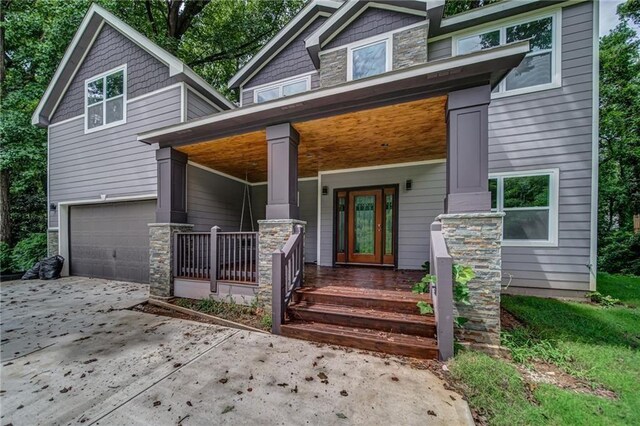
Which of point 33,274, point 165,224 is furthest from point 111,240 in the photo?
point 165,224

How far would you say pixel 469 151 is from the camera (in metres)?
3.23

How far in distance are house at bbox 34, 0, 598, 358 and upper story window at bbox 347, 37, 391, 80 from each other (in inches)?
1.6

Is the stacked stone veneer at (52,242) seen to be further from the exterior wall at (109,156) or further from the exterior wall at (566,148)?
the exterior wall at (566,148)

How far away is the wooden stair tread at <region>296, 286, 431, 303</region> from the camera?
370 cm

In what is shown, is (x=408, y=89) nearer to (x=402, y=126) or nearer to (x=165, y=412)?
(x=402, y=126)

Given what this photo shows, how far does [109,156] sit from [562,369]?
10.3 metres

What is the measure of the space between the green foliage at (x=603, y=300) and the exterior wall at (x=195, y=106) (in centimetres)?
947

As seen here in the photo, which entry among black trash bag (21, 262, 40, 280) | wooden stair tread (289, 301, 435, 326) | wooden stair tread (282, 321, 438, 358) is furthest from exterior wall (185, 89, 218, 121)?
black trash bag (21, 262, 40, 280)

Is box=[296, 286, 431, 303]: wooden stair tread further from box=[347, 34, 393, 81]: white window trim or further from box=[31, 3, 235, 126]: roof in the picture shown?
box=[31, 3, 235, 126]: roof

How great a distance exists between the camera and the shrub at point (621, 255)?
28.0 ft

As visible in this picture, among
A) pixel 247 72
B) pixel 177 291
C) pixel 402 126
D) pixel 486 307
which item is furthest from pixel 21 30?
pixel 486 307

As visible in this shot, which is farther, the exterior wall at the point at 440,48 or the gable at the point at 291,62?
the gable at the point at 291,62

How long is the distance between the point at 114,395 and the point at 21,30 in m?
12.9

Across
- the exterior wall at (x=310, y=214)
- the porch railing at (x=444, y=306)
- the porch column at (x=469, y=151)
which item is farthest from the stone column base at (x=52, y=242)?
the porch column at (x=469, y=151)
